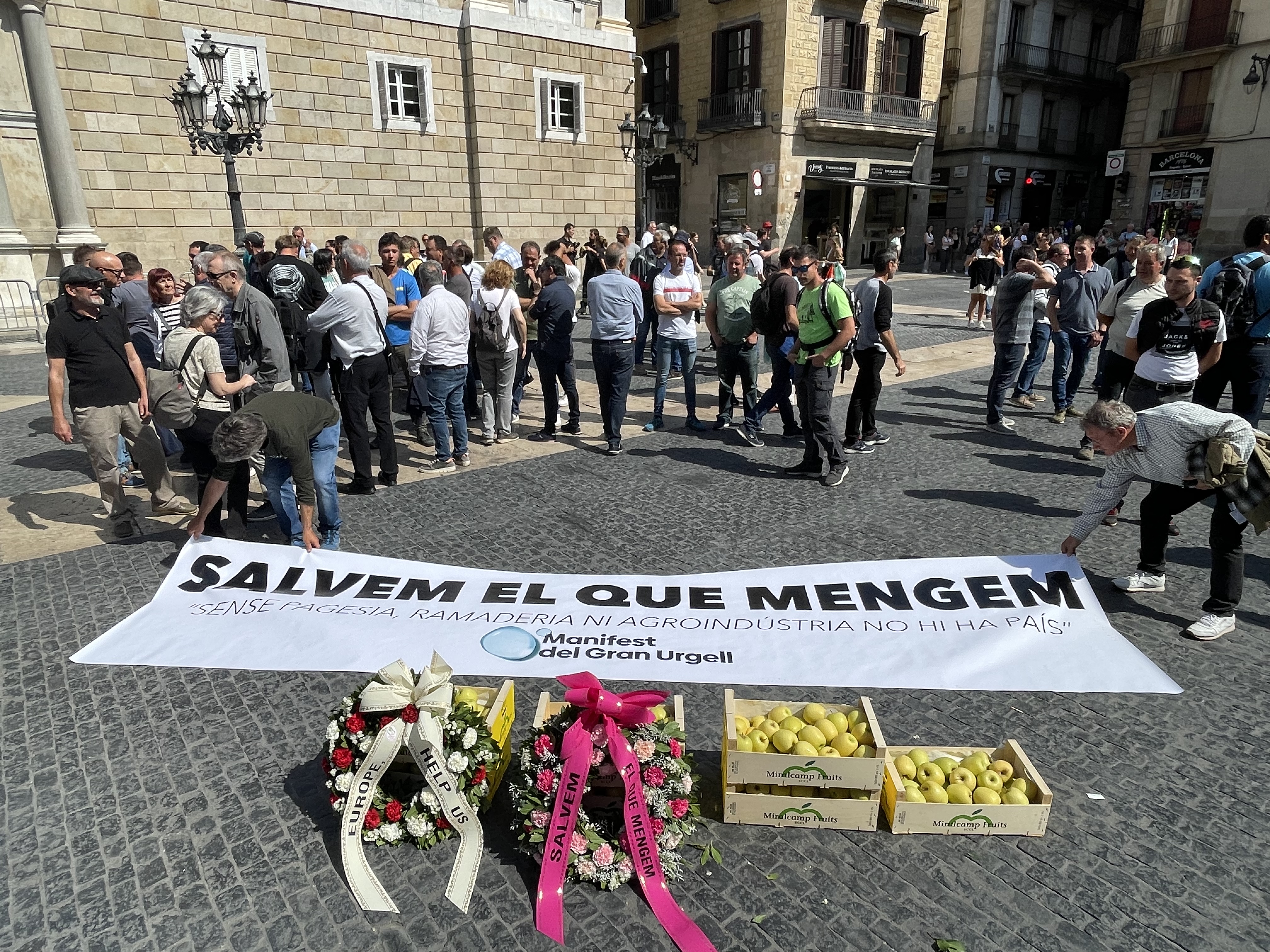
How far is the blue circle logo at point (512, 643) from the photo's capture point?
13.7 feet

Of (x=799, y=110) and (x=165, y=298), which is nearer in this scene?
(x=165, y=298)

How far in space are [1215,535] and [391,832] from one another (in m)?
4.49

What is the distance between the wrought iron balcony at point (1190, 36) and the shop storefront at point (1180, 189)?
3724 mm

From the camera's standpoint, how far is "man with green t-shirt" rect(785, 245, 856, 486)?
21.9ft

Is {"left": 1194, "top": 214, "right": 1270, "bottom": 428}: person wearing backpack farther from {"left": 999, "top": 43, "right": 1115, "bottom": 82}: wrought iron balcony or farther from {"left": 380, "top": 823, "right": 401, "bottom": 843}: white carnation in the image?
{"left": 999, "top": 43, "right": 1115, "bottom": 82}: wrought iron balcony

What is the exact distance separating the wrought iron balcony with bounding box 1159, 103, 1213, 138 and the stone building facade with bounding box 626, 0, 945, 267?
929 centimetres

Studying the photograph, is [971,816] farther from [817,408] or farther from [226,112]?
[226,112]

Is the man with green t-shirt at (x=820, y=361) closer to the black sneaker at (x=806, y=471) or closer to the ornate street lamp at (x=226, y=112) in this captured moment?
the black sneaker at (x=806, y=471)

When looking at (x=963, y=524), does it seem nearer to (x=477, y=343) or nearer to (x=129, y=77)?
(x=477, y=343)

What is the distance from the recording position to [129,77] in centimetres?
1548

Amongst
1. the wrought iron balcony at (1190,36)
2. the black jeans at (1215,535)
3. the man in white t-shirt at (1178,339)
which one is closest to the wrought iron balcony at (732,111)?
the wrought iron balcony at (1190,36)

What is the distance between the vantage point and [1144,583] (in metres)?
4.94

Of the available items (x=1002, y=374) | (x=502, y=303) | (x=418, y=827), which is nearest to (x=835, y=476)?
(x=1002, y=374)

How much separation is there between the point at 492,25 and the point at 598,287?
15.0 m
